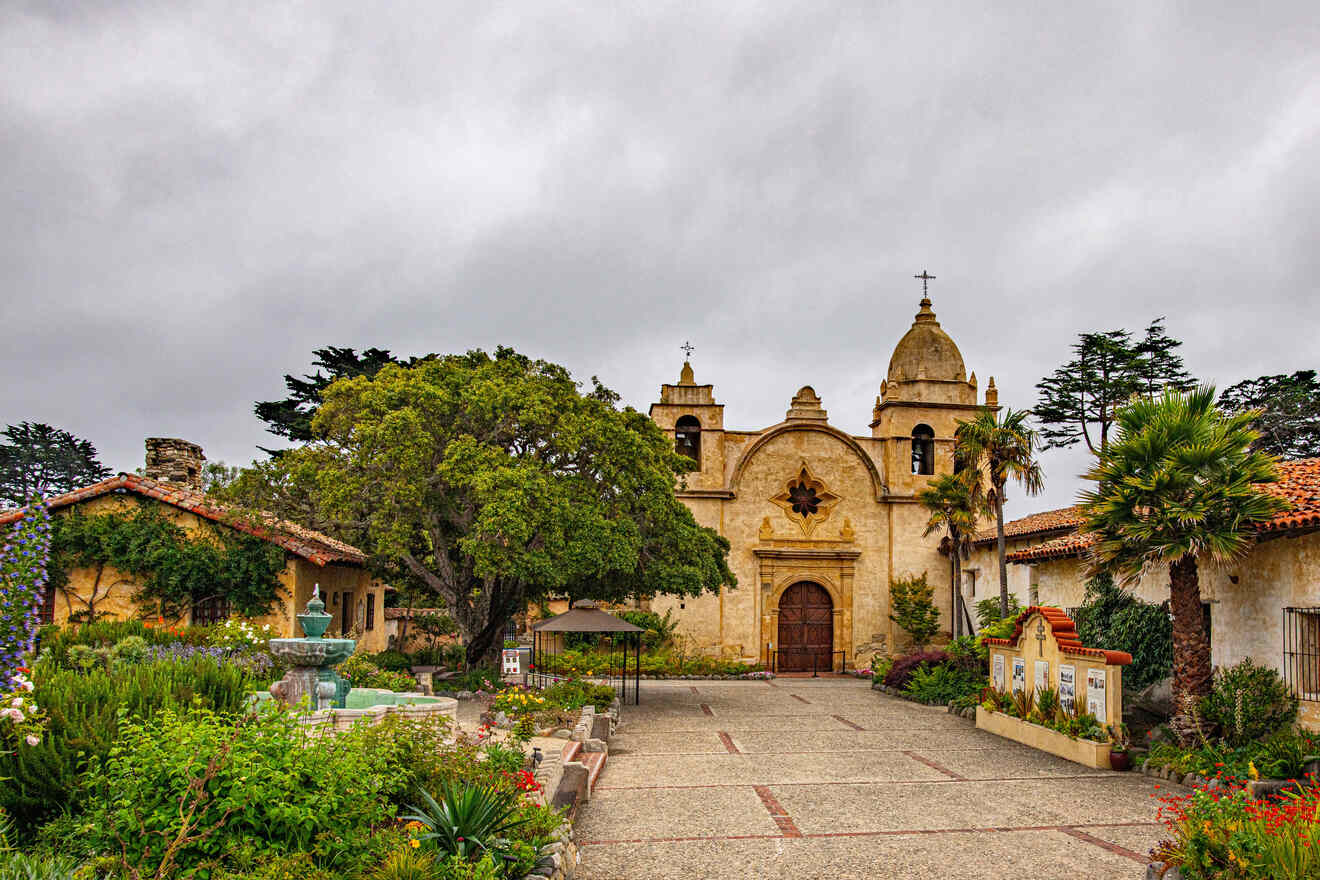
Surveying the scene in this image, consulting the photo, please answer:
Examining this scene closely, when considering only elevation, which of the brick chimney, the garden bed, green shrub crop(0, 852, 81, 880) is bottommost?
the garden bed

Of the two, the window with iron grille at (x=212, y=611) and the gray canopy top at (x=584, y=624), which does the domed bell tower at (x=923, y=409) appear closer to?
the gray canopy top at (x=584, y=624)

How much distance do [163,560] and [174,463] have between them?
4.32 m

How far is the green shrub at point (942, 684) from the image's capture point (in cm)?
1989

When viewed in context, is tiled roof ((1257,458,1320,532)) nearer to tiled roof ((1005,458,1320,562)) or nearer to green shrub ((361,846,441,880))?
tiled roof ((1005,458,1320,562))

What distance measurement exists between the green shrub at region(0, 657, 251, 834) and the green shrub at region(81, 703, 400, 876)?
426mm

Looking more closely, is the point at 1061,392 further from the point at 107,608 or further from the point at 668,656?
the point at 107,608

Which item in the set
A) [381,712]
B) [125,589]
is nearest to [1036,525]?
[381,712]

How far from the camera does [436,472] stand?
61.4ft

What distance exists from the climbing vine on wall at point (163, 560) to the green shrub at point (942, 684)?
13.7 meters

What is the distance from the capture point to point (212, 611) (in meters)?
18.6

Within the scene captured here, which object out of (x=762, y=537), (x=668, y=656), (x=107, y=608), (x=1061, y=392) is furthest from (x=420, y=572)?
(x=1061, y=392)

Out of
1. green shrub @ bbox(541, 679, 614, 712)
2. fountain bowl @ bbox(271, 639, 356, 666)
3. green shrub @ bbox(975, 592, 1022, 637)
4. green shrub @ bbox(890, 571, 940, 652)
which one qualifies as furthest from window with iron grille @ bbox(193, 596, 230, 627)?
green shrub @ bbox(890, 571, 940, 652)

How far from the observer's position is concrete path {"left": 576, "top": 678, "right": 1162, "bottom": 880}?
7469mm

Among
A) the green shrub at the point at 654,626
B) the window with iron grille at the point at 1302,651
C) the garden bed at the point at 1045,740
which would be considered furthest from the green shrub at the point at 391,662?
the window with iron grille at the point at 1302,651
